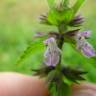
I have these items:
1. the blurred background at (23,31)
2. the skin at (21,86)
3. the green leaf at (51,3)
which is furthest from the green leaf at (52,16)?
the blurred background at (23,31)

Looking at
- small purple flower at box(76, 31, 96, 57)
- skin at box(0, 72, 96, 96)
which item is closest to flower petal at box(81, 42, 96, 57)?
small purple flower at box(76, 31, 96, 57)

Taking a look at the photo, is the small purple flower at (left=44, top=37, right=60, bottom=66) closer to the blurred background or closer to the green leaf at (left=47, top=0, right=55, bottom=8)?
the green leaf at (left=47, top=0, right=55, bottom=8)

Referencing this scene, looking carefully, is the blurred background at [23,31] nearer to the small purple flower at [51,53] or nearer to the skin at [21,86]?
the skin at [21,86]

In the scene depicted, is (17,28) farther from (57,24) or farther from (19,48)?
(57,24)

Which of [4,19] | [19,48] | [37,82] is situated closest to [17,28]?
[4,19]

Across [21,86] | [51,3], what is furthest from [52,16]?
[21,86]

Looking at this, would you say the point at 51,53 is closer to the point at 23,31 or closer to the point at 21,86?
the point at 21,86
